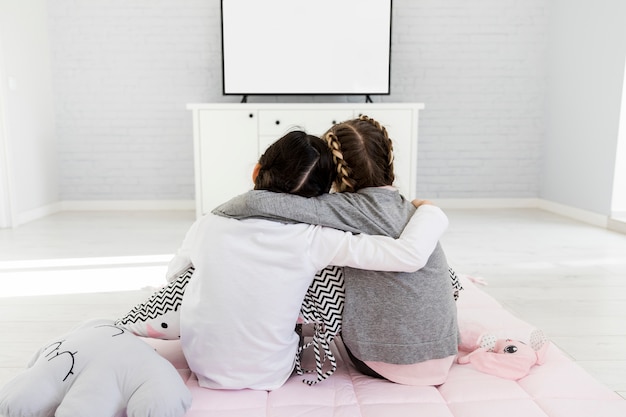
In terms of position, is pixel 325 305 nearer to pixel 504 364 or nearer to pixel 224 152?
pixel 504 364

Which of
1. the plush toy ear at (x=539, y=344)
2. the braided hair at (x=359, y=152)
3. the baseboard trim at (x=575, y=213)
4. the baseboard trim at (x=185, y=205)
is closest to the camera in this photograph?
the braided hair at (x=359, y=152)

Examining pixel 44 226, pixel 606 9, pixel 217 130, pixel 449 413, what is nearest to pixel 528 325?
pixel 449 413

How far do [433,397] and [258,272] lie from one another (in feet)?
1.59

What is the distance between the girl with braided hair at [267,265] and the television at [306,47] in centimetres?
280

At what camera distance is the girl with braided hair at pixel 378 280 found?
1174 millimetres

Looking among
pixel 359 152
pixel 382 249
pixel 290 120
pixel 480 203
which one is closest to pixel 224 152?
pixel 290 120

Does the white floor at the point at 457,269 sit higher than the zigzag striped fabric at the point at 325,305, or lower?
lower

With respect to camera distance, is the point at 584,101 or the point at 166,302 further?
the point at 584,101

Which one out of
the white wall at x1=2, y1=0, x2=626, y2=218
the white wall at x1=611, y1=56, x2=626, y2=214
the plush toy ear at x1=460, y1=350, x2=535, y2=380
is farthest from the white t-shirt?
the white wall at x1=2, y1=0, x2=626, y2=218

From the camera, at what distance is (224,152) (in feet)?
11.9

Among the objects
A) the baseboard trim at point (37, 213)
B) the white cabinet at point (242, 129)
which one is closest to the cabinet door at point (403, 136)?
the white cabinet at point (242, 129)

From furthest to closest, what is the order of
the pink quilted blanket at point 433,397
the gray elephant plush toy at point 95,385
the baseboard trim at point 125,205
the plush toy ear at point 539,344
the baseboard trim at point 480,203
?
the baseboard trim at point 480,203 → the baseboard trim at point 125,205 → the plush toy ear at point 539,344 → the pink quilted blanket at point 433,397 → the gray elephant plush toy at point 95,385

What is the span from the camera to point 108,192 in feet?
13.7

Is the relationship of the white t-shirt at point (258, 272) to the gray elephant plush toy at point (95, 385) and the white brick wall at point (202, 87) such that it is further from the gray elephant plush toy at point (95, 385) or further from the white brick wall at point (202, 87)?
the white brick wall at point (202, 87)
